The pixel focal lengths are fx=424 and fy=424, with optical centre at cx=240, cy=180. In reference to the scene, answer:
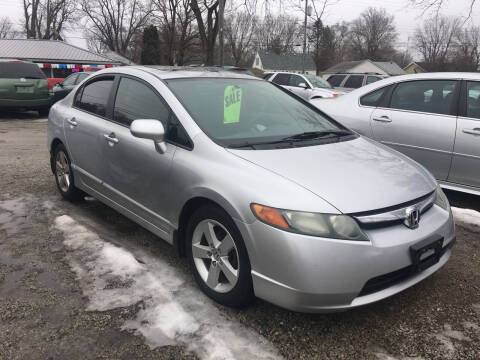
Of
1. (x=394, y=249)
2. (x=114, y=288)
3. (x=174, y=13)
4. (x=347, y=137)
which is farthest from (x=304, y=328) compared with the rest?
(x=174, y=13)

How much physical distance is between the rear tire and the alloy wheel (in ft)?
7.40

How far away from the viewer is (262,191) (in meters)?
2.38

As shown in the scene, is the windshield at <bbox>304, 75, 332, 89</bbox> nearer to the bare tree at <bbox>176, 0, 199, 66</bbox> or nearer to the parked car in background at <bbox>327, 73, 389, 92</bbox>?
the parked car in background at <bbox>327, 73, 389, 92</bbox>

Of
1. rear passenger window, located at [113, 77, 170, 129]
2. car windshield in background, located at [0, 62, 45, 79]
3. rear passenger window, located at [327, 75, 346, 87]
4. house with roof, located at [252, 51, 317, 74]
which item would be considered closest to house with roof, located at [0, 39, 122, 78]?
car windshield in background, located at [0, 62, 45, 79]

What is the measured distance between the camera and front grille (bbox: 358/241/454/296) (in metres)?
2.30

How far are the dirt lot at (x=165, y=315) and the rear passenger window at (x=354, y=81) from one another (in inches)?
541

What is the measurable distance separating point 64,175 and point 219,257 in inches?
109

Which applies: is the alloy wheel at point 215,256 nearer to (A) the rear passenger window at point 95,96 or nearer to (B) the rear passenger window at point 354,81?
(A) the rear passenger window at point 95,96

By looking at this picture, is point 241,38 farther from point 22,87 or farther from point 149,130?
point 149,130

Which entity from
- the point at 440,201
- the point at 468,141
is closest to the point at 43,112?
the point at 468,141

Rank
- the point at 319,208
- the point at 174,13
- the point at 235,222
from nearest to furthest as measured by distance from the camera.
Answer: the point at 319,208 → the point at 235,222 → the point at 174,13

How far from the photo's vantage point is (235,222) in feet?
7.95

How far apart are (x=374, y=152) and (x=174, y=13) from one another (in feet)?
127

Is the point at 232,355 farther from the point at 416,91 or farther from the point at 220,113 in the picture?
the point at 416,91
